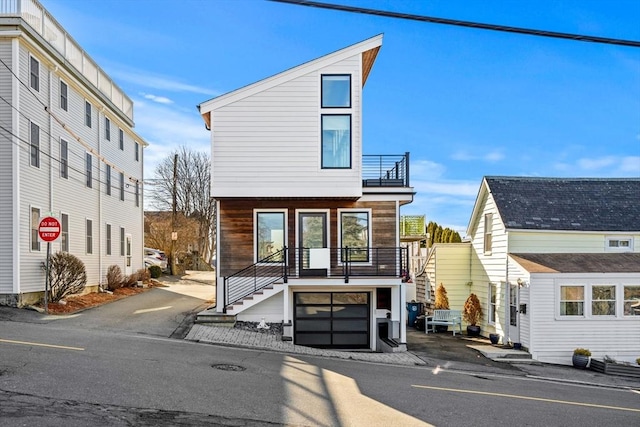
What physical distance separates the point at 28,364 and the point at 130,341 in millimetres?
3299

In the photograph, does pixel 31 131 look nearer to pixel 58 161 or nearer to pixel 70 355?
pixel 58 161

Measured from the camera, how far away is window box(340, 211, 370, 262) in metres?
17.4

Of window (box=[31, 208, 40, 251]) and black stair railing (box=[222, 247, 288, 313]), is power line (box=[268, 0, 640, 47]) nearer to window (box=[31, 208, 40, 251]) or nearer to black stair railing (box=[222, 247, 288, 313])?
black stair railing (box=[222, 247, 288, 313])

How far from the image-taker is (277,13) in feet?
30.8

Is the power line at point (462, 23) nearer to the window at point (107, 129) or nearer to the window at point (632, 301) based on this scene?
the window at point (632, 301)

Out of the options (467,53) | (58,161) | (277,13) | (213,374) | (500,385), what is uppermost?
(467,53)

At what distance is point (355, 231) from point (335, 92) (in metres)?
4.65

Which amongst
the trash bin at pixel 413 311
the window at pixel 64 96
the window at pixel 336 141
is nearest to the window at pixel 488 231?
the trash bin at pixel 413 311

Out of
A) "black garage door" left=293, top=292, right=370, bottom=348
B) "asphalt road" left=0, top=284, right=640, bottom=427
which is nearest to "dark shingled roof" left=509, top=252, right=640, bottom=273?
"asphalt road" left=0, top=284, right=640, bottom=427

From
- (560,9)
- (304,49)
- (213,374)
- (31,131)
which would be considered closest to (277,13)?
(560,9)

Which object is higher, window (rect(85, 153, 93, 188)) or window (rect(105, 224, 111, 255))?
window (rect(85, 153, 93, 188))

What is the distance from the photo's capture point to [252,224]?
17.2 meters

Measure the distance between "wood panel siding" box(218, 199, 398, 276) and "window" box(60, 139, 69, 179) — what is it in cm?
680

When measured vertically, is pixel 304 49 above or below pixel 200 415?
above
